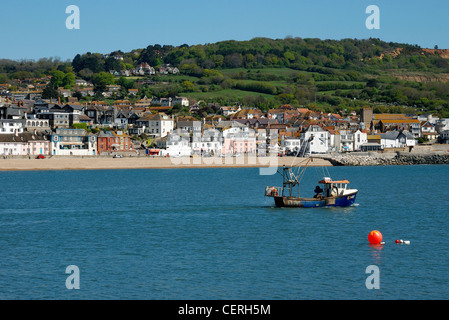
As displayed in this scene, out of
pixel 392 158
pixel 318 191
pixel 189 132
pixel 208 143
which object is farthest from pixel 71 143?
pixel 318 191

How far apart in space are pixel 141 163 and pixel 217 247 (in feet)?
213

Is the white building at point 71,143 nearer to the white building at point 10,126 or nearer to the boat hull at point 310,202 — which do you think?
the white building at point 10,126

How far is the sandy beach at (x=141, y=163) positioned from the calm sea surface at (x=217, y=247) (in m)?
37.6

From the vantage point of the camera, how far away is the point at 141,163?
3612 inches

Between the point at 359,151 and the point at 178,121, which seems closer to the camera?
the point at 359,151

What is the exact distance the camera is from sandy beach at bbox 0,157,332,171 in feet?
286

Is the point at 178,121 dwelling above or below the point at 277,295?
above

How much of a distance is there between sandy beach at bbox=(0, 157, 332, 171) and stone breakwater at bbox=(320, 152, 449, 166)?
18.3ft

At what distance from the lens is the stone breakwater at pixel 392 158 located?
10112cm

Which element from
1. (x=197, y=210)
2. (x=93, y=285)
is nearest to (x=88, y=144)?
(x=197, y=210)

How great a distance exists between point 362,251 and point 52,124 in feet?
323
